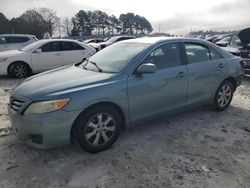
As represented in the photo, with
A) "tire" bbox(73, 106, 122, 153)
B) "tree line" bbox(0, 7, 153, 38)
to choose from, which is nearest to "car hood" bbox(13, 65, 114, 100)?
"tire" bbox(73, 106, 122, 153)

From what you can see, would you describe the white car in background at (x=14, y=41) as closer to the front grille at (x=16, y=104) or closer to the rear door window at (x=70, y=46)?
the rear door window at (x=70, y=46)

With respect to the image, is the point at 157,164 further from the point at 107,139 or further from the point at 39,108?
the point at 39,108

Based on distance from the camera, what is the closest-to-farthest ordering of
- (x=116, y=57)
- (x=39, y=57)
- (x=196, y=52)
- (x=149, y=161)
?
(x=149, y=161) → (x=116, y=57) → (x=196, y=52) → (x=39, y=57)

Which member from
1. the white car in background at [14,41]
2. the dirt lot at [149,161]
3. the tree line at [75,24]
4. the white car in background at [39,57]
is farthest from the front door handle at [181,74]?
the tree line at [75,24]

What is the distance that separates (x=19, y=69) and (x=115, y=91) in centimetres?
655

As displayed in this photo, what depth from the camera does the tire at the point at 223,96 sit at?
511 cm

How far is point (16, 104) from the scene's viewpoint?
3.44 metres

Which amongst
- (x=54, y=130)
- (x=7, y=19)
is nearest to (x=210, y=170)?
(x=54, y=130)

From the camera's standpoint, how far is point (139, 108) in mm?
3850

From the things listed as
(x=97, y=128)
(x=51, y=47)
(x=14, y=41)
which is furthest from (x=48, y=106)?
(x=14, y=41)

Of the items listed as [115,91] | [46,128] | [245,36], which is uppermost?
[245,36]

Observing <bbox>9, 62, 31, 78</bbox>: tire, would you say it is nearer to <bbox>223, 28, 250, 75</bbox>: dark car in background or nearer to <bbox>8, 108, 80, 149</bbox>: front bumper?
<bbox>8, 108, 80, 149</bbox>: front bumper

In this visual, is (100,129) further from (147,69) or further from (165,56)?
(165,56)

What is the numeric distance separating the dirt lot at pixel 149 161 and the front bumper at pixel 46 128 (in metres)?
0.31
